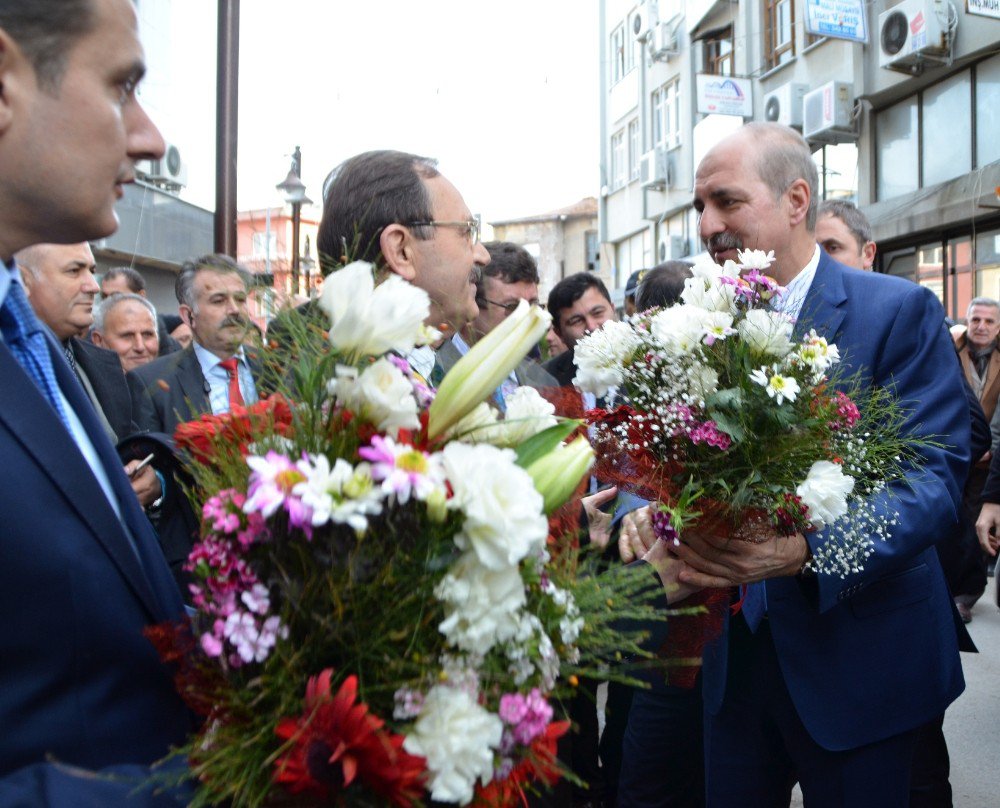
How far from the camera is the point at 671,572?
7.74 ft

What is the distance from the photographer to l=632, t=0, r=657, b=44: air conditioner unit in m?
28.8

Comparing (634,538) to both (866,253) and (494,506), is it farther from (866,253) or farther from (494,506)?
(866,253)

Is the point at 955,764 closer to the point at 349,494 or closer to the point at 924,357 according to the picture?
the point at 924,357

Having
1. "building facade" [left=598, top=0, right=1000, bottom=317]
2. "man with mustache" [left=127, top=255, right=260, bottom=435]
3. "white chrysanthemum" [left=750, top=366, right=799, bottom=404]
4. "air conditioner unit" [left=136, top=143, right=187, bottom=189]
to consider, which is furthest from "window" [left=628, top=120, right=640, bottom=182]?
"white chrysanthemum" [left=750, top=366, right=799, bottom=404]

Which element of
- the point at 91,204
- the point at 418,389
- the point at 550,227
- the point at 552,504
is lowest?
the point at 552,504

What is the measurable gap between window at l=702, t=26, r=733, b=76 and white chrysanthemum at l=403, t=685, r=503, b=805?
81.4 feet

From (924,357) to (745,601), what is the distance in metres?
0.80

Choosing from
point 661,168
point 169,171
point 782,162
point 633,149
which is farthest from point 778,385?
point 633,149

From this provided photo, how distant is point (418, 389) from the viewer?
1297 mm

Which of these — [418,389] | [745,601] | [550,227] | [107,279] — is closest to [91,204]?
[418,389]

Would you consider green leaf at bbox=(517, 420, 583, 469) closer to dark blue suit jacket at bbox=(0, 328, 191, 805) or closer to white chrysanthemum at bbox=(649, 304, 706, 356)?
dark blue suit jacket at bbox=(0, 328, 191, 805)

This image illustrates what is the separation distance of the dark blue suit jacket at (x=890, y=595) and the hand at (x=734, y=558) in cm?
15

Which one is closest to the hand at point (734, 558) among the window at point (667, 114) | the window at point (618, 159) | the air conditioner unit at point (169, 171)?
the air conditioner unit at point (169, 171)

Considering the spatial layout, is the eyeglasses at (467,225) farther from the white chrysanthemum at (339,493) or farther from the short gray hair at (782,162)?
the white chrysanthemum at (339,493)
